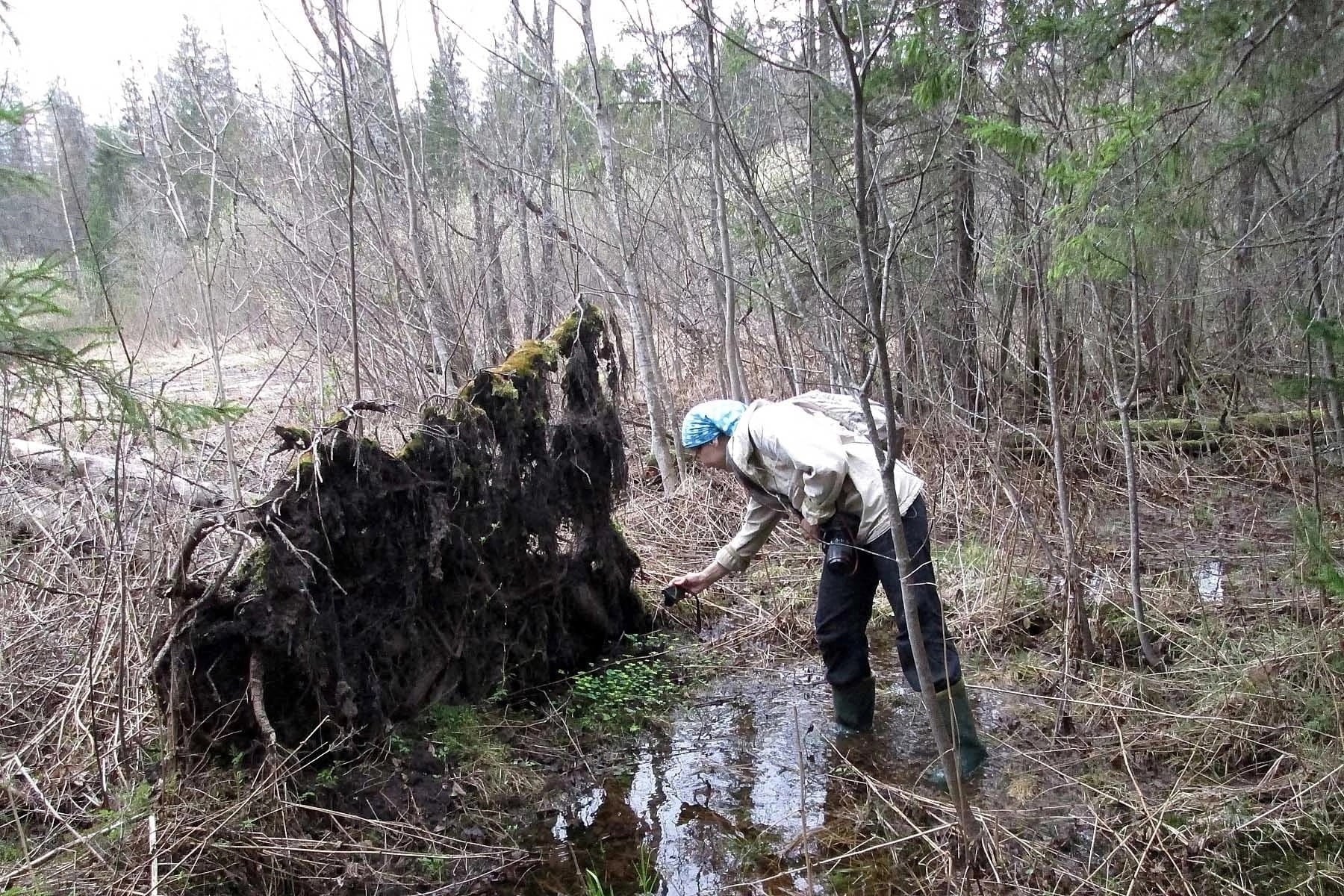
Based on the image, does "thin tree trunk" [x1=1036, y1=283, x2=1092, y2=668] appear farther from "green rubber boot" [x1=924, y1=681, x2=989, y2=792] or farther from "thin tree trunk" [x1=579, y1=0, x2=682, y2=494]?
"thin tree trunk" [x1=579, y1=0, x2=682, y2=494]

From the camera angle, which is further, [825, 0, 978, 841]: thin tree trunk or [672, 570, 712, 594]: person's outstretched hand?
[672, 570, 712, 594]: person's outstretched hand

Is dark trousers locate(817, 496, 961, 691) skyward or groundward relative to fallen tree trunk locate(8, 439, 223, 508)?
groundward

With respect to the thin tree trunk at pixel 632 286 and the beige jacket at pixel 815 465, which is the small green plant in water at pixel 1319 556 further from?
the thin tree trunk at pixel 632 286

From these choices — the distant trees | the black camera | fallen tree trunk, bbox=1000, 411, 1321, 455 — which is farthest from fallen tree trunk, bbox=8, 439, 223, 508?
fallen tree trunk, bbox=1000, 411, 1321, 455

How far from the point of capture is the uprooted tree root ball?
354 cm

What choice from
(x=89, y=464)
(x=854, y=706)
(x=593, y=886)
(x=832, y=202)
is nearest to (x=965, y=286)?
(x=832, y=202)

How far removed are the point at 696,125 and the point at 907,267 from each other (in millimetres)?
3000

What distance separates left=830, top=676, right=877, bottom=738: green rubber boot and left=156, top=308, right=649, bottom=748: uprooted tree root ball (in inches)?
63.7

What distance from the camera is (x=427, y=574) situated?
14.1 feet

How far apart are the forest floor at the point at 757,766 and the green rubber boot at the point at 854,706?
11 centimetres

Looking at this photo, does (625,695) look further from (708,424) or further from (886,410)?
(886,410)

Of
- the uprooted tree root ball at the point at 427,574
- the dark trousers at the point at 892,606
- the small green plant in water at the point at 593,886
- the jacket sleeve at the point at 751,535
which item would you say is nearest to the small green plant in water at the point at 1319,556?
the dark trousers at the point at 892,606

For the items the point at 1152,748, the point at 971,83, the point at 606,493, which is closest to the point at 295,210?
the point at 606,493

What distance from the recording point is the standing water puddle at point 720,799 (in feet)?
11.0
